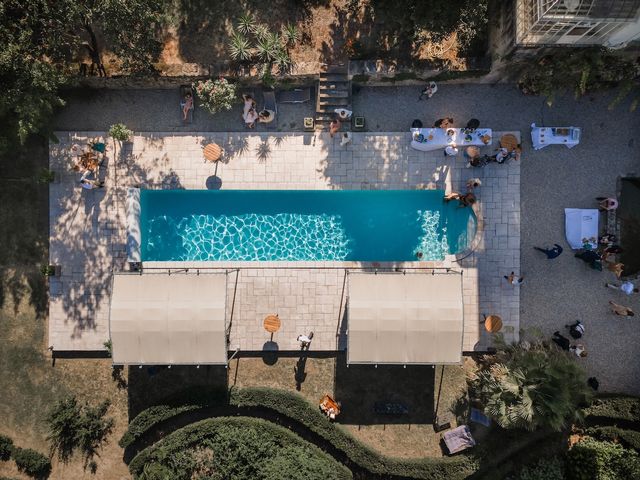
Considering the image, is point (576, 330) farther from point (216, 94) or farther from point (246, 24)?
point (246, 24)

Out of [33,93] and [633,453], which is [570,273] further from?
[33,93]

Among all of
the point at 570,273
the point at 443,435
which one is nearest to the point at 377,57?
the point at 570,273

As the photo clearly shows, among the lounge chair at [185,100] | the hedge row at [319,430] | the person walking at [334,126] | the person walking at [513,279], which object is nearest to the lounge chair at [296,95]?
the person walking at [334,126]

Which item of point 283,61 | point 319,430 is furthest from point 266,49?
point 319,430

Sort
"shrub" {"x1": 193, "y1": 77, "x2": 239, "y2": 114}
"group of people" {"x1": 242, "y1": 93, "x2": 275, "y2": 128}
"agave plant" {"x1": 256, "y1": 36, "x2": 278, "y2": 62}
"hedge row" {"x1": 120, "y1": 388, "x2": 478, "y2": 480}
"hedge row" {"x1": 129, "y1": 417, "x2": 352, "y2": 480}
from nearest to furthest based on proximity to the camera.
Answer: "agave plant" {"x1": 256, "y1": 36, "x2": 278, "y2": 62}
"shrub" {"x1": 193, "y1": 77, "x2": 239, "y2": 114}
"hedge row" {"x1": 120, "y1": 388, "x2": 478, "y2": 480}
"hedge row" {"x1": 129, "y1": 417, "x2": 352, "y2": 480}
"group of people" {"x1": 242, "y1": 93, "x2": 275, "y2": 128}

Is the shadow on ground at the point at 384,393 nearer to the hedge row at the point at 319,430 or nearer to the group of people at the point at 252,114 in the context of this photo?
the hedge row at the point at 319,430

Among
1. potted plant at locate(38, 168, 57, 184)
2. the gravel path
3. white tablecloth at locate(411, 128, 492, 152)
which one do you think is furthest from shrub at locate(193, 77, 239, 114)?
white tablecloth at locate(411, 128, 492, 152)

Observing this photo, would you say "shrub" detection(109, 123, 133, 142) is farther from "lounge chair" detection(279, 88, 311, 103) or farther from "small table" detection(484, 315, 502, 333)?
"small table" detection(484, 315, 502, 333)

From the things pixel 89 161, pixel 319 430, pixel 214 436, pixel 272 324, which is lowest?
pixel 214 436
